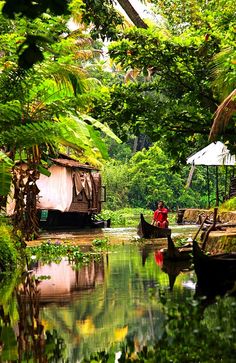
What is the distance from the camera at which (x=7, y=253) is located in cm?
1283

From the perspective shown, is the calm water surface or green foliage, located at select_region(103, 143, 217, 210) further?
green foliage, located at select_region(103, 143, 217, 210)

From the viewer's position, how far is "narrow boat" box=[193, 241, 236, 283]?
9016 mm

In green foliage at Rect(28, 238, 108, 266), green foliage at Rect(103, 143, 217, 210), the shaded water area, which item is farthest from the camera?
green foliage at Rect(103, 143, 217, 210)

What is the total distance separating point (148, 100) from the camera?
51.6 ft

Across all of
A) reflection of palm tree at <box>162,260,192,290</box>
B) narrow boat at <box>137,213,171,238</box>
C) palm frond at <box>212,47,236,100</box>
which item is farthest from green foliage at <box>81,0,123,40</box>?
reflection of palm tree at <box>162,260,192,290</box>

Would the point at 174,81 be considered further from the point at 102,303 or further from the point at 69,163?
the point at 69,163

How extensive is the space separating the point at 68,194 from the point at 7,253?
43.7ft

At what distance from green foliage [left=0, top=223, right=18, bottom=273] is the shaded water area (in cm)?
45

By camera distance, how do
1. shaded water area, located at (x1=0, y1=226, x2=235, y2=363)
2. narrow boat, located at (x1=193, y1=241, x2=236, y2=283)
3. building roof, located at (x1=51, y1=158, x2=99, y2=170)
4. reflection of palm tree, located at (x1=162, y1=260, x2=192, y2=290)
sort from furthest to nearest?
building roof, located at (x1=51, y1=158, x2=99, y2=170), reflection of palm tree, located at (x1=162, y1=260, x2=192, y2=290), narrow boat, located at (x1=193, y1=241, x2=236, y2=283), shaded water area, located at (x1=0, y1=226, x2=235, y2=363)

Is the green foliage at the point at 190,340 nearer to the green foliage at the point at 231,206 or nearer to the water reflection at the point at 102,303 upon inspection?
the water reflection at the point at 102,303

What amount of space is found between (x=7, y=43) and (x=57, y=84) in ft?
7.18

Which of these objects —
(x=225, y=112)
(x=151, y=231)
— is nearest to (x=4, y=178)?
(x=225, y=112)

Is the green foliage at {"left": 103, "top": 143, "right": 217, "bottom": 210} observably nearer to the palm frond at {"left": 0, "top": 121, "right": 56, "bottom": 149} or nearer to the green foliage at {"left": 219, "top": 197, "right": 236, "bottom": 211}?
the green foliage at {"left": 219, "top": 197, "right": 236, "bottom": 211}

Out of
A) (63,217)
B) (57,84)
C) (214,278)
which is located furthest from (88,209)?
(214,278)
